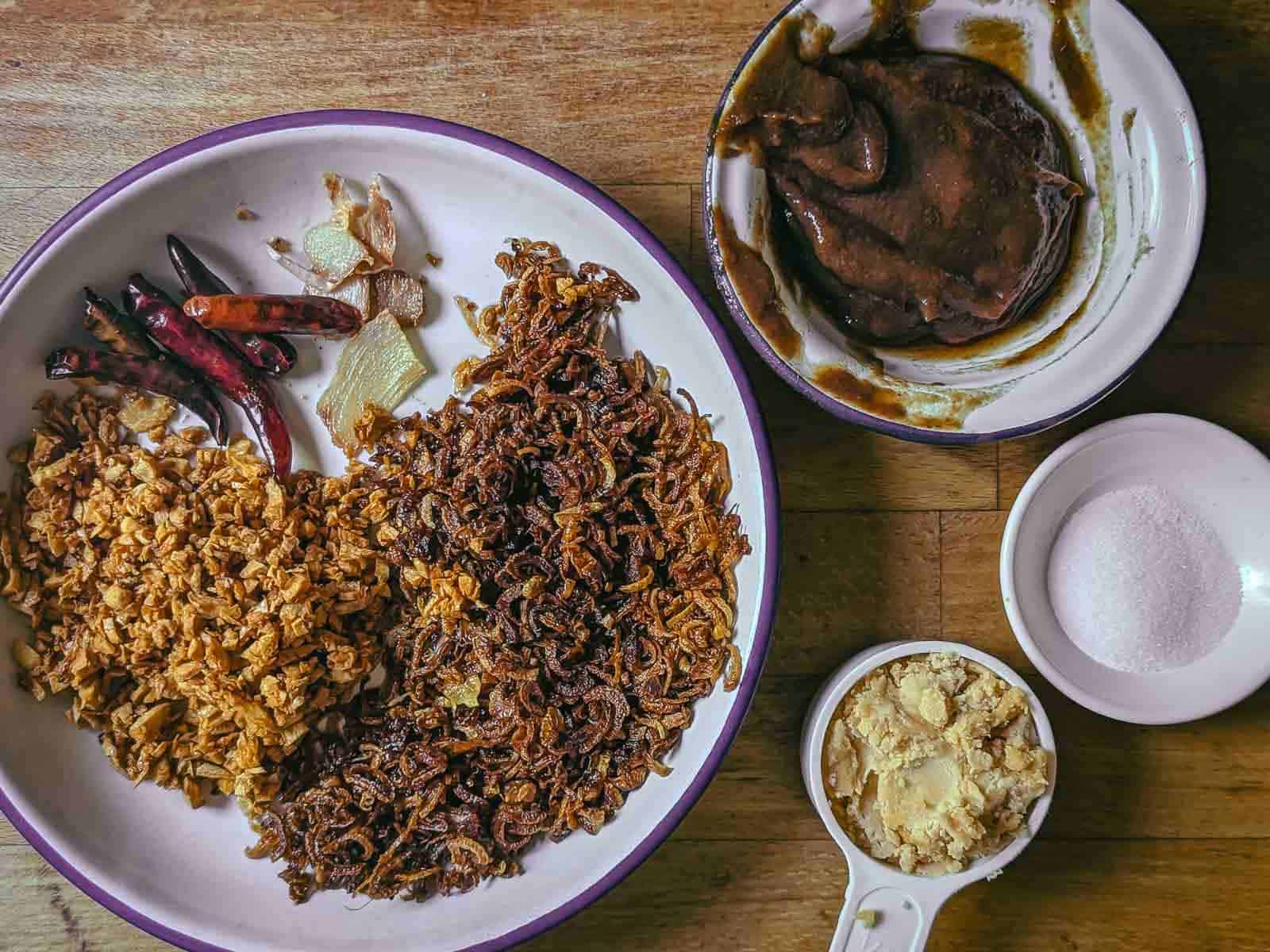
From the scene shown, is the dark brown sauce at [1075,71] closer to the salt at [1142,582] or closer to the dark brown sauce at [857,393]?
the dark brown sauce at [857,393]

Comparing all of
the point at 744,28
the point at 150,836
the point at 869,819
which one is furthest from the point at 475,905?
the point at 744,28

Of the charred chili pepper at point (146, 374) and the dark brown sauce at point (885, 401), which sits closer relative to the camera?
the dark brown sauce at point (885, 401)

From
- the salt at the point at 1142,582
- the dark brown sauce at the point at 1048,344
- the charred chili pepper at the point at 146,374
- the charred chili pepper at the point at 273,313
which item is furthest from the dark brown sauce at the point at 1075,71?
the charred chili pepper at the point at 146,374

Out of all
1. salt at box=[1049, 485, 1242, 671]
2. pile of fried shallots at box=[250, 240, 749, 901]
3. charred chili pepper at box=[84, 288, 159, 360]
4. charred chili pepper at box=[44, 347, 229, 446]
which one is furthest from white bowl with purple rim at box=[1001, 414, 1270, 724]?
charred chili pepper at box=[84, 288, 159, 360]

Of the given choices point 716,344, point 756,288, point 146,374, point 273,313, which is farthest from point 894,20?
point 146,374

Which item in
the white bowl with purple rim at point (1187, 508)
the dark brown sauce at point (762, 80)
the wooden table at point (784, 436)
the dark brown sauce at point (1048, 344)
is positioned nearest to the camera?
the dark brown sauce at point (762, 80)
